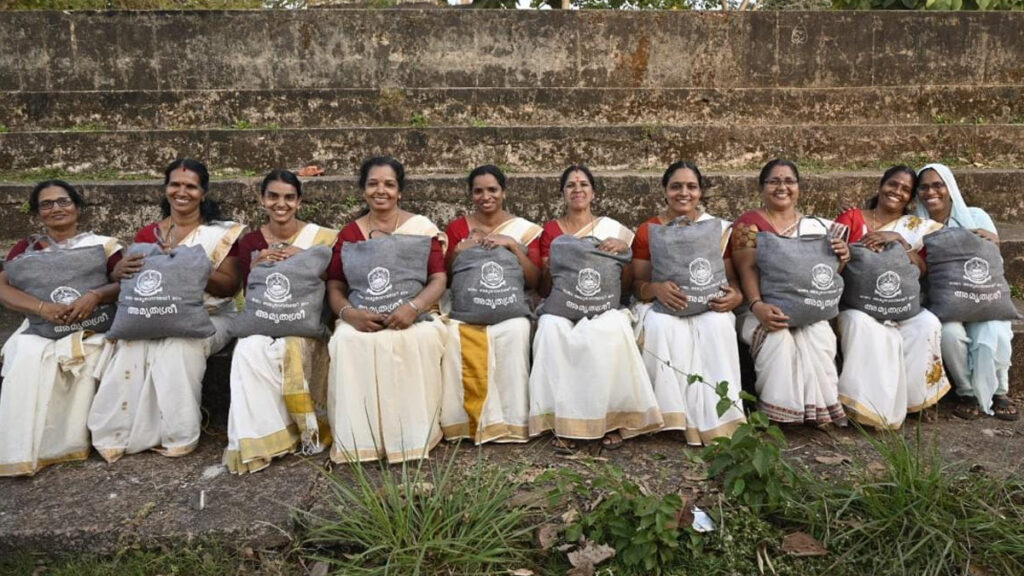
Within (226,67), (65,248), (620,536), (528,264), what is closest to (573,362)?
(528,264)

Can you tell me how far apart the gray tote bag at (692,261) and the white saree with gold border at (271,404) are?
1.84m

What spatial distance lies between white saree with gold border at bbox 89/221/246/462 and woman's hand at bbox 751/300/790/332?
285 centimetres

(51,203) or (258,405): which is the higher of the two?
(51,203)

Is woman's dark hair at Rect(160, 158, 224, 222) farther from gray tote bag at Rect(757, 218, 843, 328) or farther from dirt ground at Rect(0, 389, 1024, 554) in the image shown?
gray tote bag at Rect(757, 218, 843, 328)

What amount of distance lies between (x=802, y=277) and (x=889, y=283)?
501mm

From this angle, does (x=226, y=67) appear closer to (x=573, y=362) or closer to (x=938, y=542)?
(x=573, y=362)

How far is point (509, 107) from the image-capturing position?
6059mm

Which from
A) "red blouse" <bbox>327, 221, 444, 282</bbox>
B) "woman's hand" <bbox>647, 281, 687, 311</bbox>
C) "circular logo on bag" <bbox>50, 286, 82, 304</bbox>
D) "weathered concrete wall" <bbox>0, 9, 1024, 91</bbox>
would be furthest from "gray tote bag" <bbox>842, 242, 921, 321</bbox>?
"circular logo on bag" <bbox>50, 286, 82, 304</bbox>

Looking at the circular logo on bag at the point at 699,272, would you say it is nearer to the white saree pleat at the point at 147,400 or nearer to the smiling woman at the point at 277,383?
the smiling woman at the point at 277,383

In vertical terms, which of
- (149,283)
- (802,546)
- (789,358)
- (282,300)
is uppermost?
(149,283)

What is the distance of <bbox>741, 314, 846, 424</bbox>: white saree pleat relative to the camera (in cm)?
349

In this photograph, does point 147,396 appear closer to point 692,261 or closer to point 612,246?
point 612,246

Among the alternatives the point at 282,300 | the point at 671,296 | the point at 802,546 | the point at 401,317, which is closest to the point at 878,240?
the point at 671,296

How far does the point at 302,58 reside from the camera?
6109 millimetres
